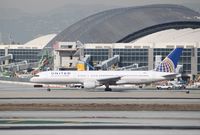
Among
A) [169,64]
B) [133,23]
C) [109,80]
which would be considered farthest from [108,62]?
[109,80]

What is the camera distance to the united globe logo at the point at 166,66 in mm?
100938

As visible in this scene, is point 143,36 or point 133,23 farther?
point 133,23

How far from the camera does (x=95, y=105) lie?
61562 mm

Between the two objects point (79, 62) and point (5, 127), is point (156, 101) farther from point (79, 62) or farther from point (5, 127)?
point (79, 62)

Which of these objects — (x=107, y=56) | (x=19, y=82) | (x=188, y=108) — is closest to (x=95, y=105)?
(x=188, y=108)

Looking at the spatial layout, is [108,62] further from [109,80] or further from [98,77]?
[109,80]

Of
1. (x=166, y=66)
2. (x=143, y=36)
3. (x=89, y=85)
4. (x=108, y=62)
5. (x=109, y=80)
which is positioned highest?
(x=143, y=36)

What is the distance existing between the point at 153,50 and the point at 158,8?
47.0m

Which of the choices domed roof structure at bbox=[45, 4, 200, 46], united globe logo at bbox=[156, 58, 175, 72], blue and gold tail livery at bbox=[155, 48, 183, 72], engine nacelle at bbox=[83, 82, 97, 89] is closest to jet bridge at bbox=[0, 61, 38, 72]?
domed roof structure at bbox=[45, 4, 200, 46]

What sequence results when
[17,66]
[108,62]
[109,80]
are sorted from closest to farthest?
[109,80], [108,62], [17,66]

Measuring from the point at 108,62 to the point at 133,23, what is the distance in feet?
122

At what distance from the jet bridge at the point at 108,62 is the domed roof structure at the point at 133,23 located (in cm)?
2551

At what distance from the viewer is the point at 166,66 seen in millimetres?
102062

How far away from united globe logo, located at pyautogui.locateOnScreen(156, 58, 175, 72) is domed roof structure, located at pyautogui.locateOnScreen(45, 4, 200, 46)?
7925 centimetres
